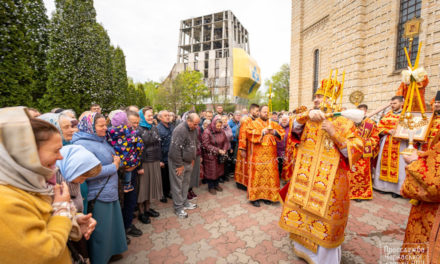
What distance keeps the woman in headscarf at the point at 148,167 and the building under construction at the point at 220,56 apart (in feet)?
114

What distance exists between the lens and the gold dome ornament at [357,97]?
1123 centimetres

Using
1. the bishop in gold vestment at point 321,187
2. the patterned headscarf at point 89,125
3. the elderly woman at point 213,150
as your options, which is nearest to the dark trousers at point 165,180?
the elderly woman at point 213,150

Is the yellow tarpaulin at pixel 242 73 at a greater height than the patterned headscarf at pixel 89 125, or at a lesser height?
greater

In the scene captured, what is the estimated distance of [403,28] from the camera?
9461mm

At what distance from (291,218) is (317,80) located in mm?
15376

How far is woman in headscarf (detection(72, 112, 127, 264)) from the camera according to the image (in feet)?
7.95

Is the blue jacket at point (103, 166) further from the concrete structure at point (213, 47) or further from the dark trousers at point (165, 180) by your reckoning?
the concrete structure at point (213, 47)

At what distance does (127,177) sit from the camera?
123 inches

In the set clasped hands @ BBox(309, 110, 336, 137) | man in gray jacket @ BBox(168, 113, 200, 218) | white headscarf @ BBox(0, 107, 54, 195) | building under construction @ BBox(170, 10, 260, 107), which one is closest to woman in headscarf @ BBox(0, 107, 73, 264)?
white headscarf @ BBox(0, 107, 54, 195)

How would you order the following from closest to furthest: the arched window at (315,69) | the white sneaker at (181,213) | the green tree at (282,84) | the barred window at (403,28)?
the white sneaker at (181,213)
the barred window at (403,28)
the arched window at (315,69)
the green tree at (282,84)

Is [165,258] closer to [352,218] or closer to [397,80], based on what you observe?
[352,218]

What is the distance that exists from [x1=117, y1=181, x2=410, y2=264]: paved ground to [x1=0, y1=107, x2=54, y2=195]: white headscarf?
8.01ft

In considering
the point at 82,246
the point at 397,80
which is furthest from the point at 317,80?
the point at 82,246

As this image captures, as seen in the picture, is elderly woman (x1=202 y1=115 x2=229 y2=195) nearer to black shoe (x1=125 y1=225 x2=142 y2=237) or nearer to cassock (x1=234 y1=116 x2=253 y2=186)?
cassock (x1=234 y1=116 x2=253 y2=186)
